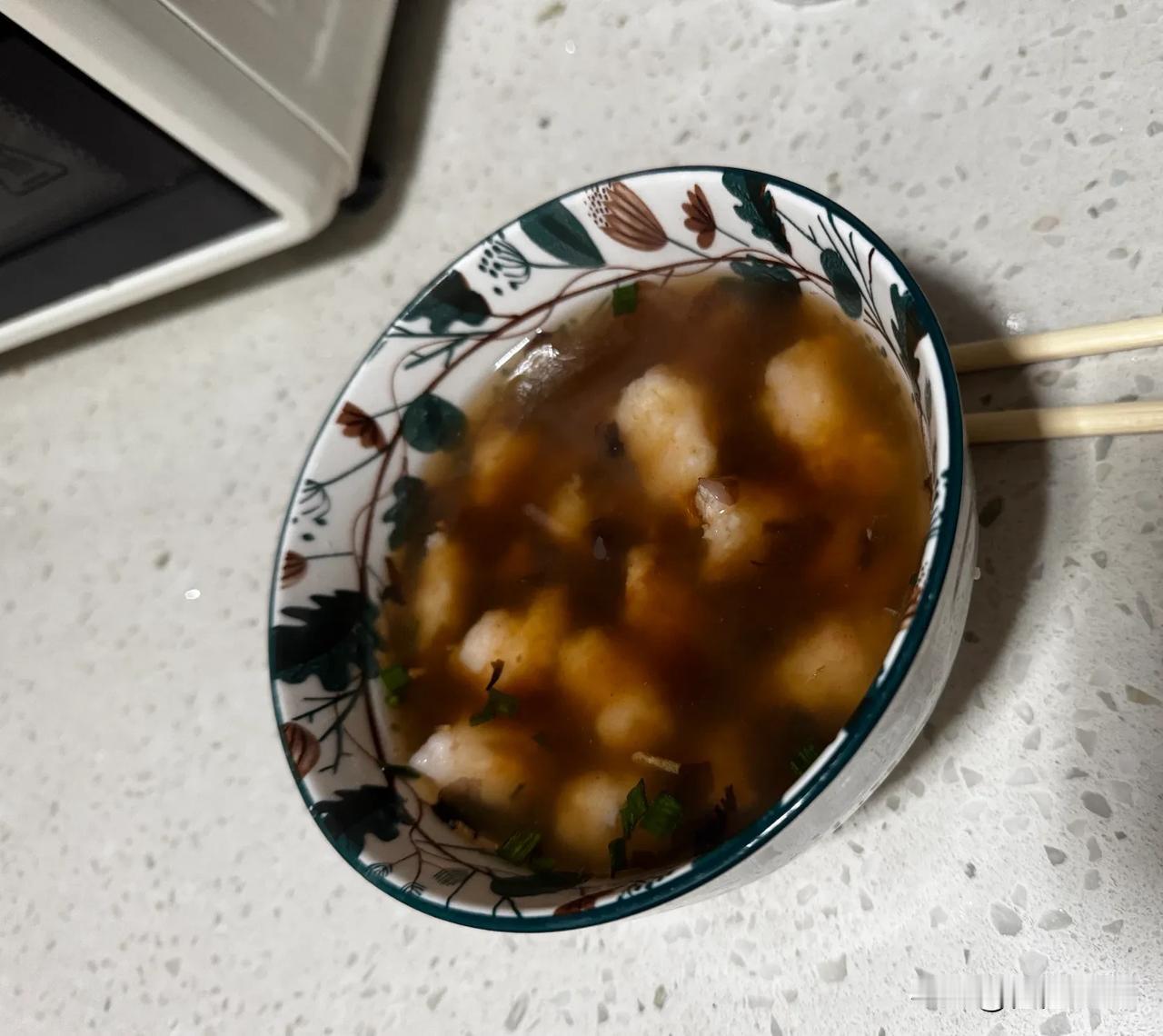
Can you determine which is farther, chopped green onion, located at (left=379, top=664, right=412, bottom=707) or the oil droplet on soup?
chopped green onion, located at (left=379, top=664, right=412, bottom=707)

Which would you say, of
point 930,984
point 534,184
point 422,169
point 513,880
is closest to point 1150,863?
point 930,984

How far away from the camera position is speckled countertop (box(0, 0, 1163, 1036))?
0.55m

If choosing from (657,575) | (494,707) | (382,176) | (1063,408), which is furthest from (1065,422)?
(382,176)

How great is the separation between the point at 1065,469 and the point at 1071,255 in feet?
0.52

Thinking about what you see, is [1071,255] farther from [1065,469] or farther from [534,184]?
[534,184]

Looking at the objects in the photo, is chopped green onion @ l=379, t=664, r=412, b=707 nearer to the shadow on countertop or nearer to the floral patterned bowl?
the floral patterned bowl

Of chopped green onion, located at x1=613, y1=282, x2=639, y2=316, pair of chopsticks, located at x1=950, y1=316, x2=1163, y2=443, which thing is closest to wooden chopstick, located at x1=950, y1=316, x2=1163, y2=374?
pair of chopsticks, located at x1=950, y1=316, x2=1163, y2=443

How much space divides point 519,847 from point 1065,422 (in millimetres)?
417

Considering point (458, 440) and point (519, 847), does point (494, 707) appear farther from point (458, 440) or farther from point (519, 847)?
point (458, 440)

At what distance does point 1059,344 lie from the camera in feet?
1.99

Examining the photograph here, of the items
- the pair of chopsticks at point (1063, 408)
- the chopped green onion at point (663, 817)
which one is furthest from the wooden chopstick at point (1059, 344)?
the chopped green onion at point (663, 817)

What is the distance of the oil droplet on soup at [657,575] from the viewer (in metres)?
0.56

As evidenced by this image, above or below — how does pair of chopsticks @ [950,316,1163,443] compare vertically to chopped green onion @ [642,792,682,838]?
above

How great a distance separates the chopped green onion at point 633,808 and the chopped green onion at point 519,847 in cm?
6
